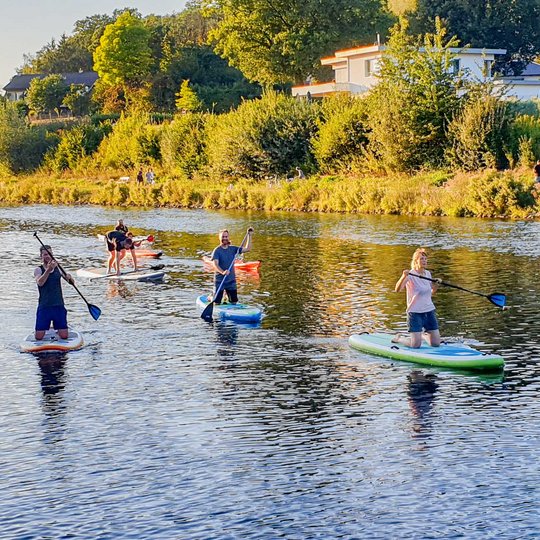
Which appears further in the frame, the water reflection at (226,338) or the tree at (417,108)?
the tree at (417,108)

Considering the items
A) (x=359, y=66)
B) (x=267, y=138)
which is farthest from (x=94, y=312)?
(x=359, y=66)

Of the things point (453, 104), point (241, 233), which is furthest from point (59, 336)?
point (453, 104)

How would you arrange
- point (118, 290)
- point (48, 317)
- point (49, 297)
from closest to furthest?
point (49, 297) → point (48, 317) → point (118, 290)

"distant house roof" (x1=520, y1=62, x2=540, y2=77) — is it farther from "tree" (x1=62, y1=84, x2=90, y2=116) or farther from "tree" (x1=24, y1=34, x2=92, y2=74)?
"tree" (x1=24, y1=34, x2=92, y2=74)

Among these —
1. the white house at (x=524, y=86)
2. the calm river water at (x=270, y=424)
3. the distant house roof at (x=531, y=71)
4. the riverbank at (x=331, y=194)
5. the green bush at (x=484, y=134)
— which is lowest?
the calm river water at (x=270, y=424)

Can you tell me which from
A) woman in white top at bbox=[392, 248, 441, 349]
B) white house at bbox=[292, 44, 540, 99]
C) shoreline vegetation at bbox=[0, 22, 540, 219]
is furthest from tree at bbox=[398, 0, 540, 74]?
woman in white top at bbox=[392, 248, 441, 349]

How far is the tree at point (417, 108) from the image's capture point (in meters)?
60.1

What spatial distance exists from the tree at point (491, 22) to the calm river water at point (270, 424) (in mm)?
74847

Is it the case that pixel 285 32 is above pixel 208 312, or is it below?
above

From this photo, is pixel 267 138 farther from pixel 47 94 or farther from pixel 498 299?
pixel 47 94

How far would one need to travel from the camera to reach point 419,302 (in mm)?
18969

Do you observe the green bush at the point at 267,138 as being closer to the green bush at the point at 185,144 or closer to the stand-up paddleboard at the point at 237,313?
the green bush at the point at 185,144

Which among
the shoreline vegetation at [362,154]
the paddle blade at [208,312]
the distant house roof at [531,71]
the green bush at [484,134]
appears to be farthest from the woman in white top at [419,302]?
the distant house roof at [531,71]

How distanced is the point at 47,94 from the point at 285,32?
134 ft
